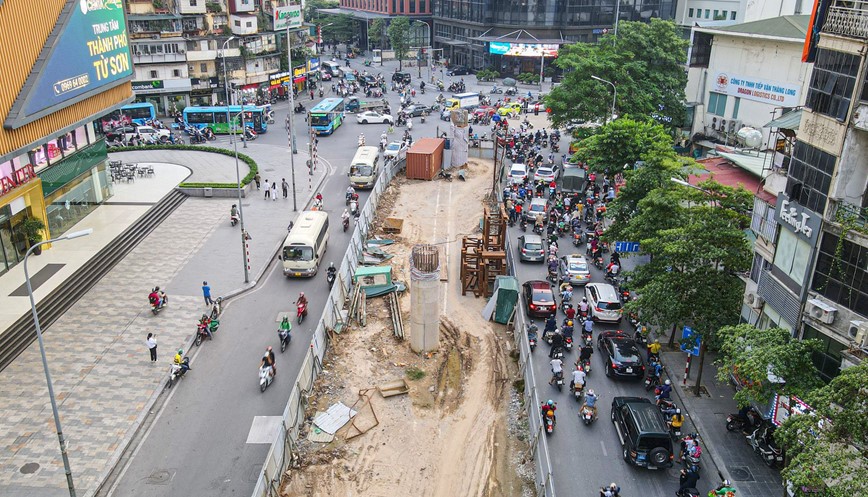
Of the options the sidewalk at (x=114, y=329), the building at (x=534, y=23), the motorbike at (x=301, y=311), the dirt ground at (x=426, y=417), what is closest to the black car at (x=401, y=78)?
the building at (x=534, y=23)

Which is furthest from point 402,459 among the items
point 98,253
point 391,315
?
point 98,253

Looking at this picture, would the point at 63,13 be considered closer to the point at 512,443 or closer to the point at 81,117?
the point at 81,117

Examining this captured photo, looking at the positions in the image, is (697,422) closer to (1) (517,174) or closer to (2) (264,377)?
(2) (264,377)

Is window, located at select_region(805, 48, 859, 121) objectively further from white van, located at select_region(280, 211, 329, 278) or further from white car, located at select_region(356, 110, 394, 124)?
white car, located at select_region(356, 110, 394, 124)

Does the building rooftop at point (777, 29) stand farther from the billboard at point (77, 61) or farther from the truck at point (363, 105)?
the billboard at point (77, 61)

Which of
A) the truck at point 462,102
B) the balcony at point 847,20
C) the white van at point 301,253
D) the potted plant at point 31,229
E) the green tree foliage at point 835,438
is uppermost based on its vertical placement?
the balcony at point 847,20

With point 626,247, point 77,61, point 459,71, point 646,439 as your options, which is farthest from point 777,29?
point 459,71
